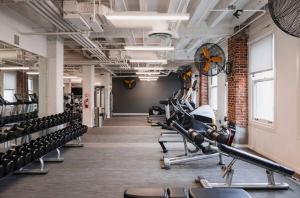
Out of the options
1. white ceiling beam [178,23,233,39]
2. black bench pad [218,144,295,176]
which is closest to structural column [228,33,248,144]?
white ceiling beam [178,23,233,39]

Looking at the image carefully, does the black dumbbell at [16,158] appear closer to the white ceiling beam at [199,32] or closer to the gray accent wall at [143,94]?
the white ceiling beam at [199,32]

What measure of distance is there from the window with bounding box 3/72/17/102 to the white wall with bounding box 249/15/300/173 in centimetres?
610

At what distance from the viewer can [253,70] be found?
7562mm

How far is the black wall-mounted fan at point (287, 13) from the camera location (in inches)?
76.1

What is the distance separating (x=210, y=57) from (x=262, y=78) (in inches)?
56.6

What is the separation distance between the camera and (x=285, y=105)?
5.78 m

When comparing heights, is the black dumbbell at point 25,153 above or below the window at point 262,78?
below

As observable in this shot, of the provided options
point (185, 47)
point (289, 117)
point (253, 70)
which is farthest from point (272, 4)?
point (185, 47)

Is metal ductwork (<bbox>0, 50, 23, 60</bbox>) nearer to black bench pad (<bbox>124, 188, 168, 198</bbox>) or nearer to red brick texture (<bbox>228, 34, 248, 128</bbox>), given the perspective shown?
black bench pad (<bbox>124, 188, 168, 198</bbox>)

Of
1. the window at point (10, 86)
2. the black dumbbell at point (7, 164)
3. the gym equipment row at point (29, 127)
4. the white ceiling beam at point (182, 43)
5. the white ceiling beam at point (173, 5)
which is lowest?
the black dumbbell at point (7, 164)

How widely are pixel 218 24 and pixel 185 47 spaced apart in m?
3.47

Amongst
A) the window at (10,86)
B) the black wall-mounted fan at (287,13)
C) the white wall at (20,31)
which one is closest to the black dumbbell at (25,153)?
the white wall at (20,31)

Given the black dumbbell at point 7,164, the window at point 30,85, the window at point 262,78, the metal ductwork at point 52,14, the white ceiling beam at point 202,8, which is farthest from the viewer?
the window at point 30,85

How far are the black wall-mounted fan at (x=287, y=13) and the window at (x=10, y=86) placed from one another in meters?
6.58
